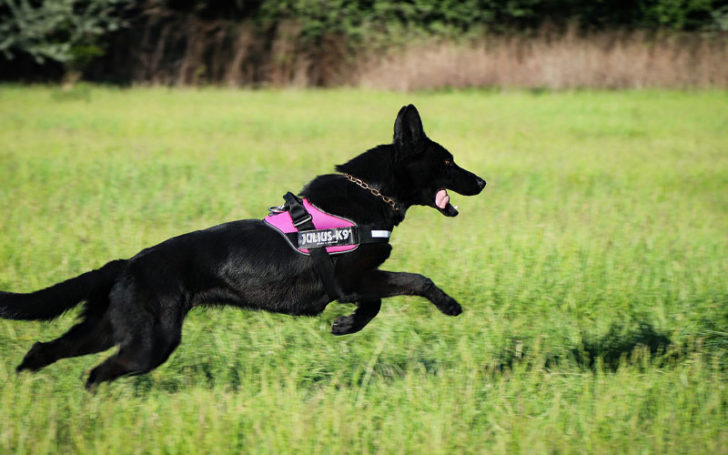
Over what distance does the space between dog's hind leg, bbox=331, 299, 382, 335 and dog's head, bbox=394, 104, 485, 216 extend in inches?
24.5

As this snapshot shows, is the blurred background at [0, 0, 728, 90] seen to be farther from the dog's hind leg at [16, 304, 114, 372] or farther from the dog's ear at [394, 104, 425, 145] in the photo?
the dog's hind leg at [16, 304, 114, 372]

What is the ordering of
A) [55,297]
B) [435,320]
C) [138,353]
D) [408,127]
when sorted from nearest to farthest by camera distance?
[138,353] → [55,297] → [408,127] → [435,320]

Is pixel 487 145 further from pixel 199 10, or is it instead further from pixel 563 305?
pixel 199 10

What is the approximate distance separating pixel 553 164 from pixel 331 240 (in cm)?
759

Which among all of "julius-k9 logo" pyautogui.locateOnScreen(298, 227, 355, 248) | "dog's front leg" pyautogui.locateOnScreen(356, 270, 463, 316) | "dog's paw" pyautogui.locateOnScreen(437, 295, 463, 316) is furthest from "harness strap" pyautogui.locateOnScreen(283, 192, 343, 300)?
"dog's paw" pyautogui.locateOnScreen(437, 295, 463, 316)

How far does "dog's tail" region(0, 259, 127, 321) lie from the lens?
3727mm

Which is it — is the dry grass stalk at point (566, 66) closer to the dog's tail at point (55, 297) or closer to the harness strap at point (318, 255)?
the harness strap at point (318, 255)

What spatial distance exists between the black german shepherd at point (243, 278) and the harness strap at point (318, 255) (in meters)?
0.03

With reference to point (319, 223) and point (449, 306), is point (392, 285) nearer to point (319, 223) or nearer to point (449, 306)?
point (449, 306)

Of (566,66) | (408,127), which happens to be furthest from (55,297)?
(566,66)

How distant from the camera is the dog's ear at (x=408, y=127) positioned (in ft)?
13.2

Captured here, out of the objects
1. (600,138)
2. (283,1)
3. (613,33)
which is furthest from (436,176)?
(283,1)

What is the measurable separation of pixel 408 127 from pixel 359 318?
1.12 meters

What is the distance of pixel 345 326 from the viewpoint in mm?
4402
